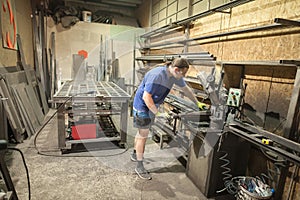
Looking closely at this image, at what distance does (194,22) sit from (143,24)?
2586 millimetres

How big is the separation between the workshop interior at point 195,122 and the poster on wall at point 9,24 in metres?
0.03

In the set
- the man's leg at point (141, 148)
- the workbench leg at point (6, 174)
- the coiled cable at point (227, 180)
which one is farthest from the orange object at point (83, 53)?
the coiled cable at point (227, 180)

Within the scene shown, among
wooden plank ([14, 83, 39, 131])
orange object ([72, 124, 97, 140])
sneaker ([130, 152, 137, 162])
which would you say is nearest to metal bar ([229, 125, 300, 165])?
sneaker ([130, 152, 137, 162])

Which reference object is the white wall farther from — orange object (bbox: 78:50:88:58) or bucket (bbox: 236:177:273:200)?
bucket (bbox: 236:177:273:200)

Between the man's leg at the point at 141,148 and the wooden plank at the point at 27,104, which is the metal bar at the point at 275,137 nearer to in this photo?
the man's leg at the point at 141,148

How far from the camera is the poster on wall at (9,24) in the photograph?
8.79ft

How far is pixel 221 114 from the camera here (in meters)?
1.75

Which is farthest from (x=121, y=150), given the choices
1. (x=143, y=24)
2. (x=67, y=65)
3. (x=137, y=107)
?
(x=143, y=24)

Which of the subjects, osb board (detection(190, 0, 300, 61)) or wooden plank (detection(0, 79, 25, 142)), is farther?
wooden plank (detection(0, 79, 25, 142))

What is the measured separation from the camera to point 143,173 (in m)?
2.03

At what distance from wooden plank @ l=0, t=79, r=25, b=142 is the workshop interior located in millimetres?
13

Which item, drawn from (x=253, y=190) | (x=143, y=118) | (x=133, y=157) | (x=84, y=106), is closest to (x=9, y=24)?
(x=84, y=106)

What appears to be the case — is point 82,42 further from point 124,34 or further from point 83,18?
point 124,34

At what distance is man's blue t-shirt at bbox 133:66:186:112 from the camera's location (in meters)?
1.80
